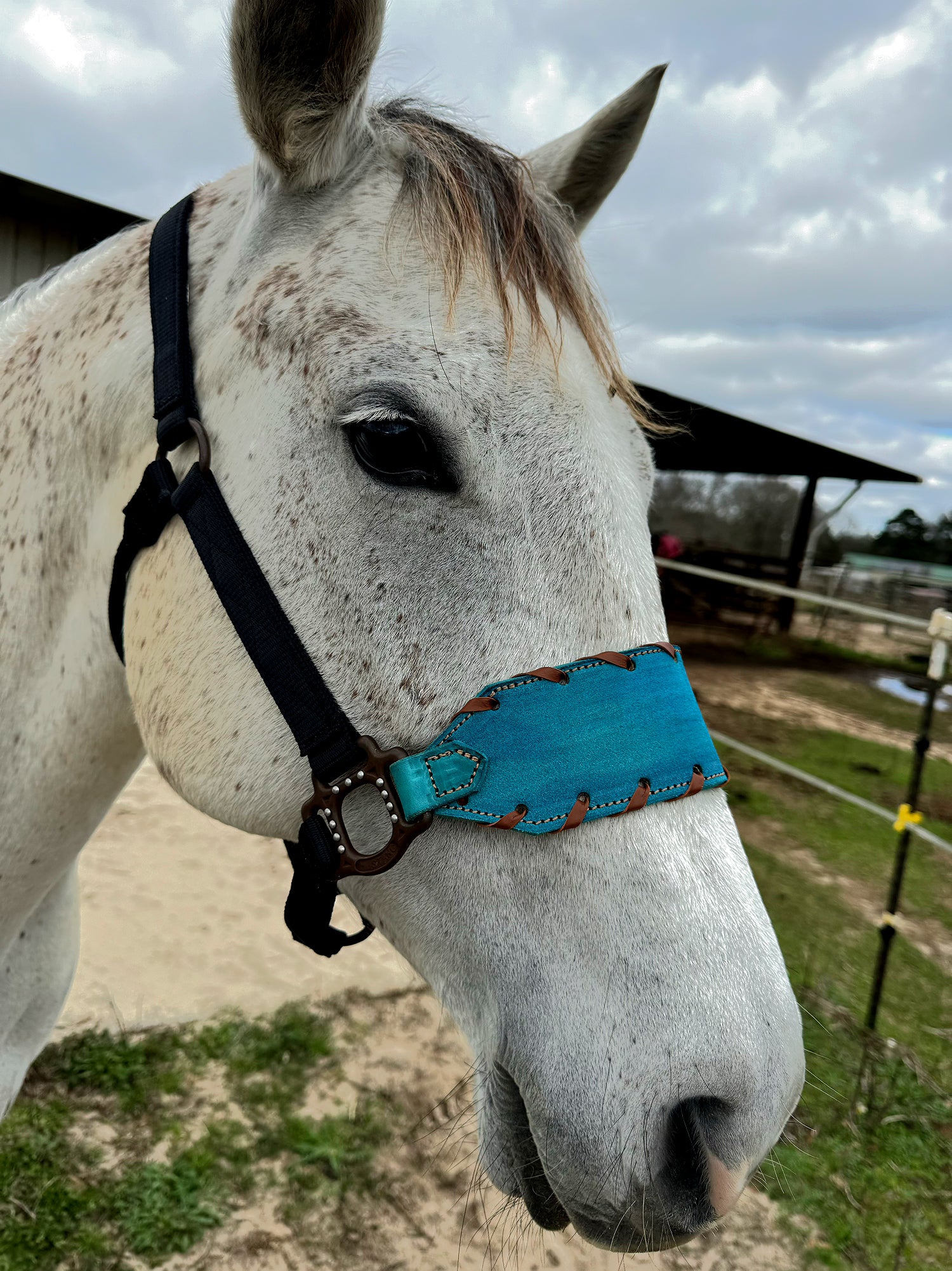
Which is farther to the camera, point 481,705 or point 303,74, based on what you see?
point 303,74

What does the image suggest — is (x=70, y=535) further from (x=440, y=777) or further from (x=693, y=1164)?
(x=693, y=1164)

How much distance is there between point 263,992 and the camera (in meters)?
3.39

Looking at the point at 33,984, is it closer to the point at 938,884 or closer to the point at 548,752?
the point at 548,752

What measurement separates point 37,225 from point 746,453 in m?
12.3

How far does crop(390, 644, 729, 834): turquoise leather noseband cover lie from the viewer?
0.98 meters

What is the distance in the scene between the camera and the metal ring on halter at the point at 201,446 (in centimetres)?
113

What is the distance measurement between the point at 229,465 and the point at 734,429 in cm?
1194

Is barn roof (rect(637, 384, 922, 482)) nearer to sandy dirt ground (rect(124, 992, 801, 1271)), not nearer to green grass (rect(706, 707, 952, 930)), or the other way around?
green grass (rect(706, 707, 952, 930))

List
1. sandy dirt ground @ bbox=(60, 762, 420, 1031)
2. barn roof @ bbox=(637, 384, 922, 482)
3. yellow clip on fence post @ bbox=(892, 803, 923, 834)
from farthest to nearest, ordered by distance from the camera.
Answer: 1. barn roof @ bbox=(637, 384, 922, 482)
2. yellow clip on fence post @ bbox=(892, 803, 923, 834)
3. sandy dirt ground @ bbox=(60, 762, 420, 1031)

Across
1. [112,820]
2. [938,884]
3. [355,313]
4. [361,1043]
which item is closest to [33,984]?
[355,313]

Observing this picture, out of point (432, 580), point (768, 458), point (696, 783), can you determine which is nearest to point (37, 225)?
point (432, 580)

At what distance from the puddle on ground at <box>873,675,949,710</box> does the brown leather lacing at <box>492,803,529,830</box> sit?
43.5 ft

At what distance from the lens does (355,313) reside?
3.58 feet

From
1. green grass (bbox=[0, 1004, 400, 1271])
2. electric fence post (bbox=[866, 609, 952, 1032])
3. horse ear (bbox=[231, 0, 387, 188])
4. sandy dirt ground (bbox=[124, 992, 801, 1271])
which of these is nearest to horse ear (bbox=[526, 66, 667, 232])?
horse ear (bbox=[231, 0, 387, 188])
